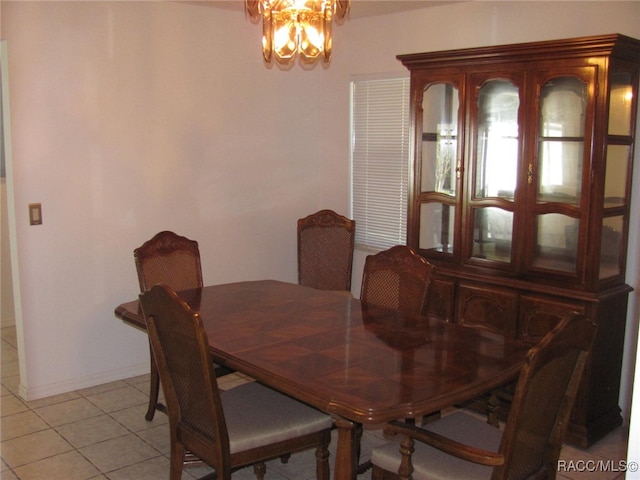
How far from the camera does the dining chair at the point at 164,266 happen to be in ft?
11.7

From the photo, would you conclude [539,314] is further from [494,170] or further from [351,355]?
[351,355]

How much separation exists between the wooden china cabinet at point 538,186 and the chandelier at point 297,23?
3.83 feet

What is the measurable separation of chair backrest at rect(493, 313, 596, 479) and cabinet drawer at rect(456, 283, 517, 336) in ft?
4.39

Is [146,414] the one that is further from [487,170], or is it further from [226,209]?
[487,170]

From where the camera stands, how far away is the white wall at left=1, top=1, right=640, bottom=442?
12.4ft

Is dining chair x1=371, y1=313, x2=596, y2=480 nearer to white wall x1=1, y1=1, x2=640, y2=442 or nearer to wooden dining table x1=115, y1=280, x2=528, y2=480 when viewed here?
wooden dining table x1=115, y1=280, x2=528, y2=480

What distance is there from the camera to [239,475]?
313cm

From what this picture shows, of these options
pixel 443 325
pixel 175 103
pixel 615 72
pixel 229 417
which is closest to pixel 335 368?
pixel 229 417

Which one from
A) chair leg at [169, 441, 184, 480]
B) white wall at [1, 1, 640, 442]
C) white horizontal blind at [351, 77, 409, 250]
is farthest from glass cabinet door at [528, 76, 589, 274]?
chair leg at [169, 441, 184, 480]

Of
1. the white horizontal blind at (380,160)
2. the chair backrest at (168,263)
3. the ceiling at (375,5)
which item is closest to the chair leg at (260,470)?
the chair backrest at (168,263)

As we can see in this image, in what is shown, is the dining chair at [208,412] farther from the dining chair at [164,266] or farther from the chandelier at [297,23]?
the chandelier at [297,23]

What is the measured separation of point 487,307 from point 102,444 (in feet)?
7.11

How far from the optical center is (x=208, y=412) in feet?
7.68

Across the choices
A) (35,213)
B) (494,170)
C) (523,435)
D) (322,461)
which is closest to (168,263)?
(35,213)
